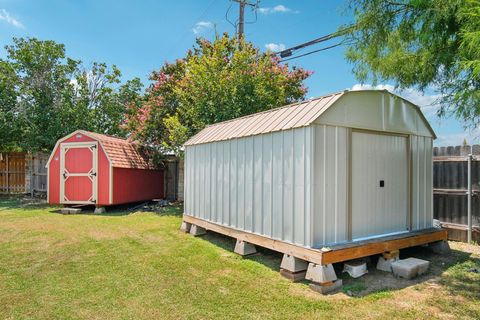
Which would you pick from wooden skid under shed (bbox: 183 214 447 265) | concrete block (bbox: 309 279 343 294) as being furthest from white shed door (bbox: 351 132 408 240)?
concrete block (bbox: 309 279 343 294)

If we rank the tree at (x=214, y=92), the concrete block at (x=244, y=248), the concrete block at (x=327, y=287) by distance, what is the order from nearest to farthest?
the concrete block at (x=327, y=287)
the concrete block at (x=244, y=248)
the tree at (x=214, y=92)

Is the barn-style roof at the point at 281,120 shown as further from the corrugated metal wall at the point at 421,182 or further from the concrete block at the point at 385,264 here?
the concrete block at the point at 385,264

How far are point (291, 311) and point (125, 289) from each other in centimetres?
207

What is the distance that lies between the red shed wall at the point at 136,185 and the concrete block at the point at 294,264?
309 inches

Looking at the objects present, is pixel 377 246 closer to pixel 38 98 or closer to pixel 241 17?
pixel 241 17

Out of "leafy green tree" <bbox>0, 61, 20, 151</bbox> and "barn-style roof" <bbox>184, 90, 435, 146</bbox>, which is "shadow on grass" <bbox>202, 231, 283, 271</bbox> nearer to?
"barn-style roof" <bbox>184, 90, 435, 146</bbox>

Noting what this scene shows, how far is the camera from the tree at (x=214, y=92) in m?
9.87

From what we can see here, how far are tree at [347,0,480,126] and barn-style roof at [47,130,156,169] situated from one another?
8.18m

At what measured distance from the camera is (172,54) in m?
12.9

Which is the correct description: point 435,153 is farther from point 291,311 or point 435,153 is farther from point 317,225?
point 291,311

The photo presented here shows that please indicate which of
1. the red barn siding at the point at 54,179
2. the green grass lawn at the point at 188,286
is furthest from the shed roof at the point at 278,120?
the red barn siding at the point at 54,179

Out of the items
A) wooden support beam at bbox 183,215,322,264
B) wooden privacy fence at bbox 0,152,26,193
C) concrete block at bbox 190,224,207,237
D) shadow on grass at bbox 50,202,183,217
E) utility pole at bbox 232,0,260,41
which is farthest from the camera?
wooden privacy fence at bbox 0,152,26,193

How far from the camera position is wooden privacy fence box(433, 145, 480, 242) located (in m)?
6.08

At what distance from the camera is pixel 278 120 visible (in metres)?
5.07
